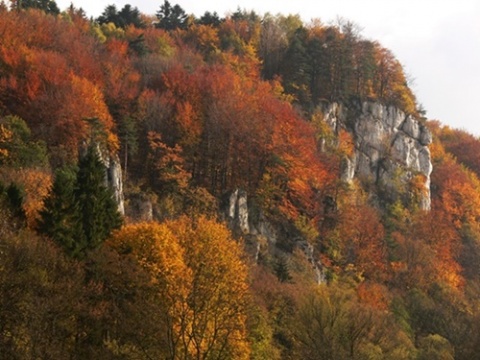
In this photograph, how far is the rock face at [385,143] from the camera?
77562mm

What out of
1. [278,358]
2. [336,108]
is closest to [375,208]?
[336,108]

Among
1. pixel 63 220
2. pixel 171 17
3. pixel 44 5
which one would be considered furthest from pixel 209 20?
pixel 63 220

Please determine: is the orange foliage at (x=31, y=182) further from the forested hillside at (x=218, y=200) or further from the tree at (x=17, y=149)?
the tree at (x=17, y=149)

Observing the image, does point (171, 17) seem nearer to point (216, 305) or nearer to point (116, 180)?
point (116, 180)

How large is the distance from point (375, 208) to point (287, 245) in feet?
76.3

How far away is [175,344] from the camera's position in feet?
76.9

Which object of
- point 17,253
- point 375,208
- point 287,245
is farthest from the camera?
point 375,208

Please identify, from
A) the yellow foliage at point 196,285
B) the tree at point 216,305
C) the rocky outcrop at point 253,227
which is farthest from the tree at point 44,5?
the tree at point 216,305

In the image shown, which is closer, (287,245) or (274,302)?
(274,302)

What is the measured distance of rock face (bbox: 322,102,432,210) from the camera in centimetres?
7756

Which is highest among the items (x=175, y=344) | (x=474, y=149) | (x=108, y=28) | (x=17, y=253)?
(x=108, y=28)

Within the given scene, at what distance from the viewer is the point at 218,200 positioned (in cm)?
5319

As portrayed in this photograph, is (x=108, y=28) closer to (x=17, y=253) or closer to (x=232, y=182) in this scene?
(x=232, y=182)

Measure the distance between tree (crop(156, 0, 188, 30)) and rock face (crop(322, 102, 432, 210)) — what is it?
39.5 metres
